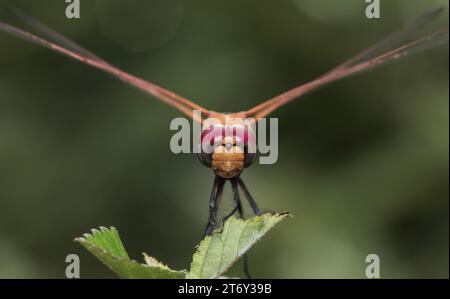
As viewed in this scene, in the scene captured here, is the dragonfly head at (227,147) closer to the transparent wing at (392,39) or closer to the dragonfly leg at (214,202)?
the dragonfly leg at (214,202)

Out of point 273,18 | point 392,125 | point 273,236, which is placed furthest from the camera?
point 273,18

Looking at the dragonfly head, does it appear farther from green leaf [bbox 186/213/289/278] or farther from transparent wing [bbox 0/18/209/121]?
green leaf [bbox 186/213/289/278]

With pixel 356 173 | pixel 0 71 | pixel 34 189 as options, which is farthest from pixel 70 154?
pixel 356 173

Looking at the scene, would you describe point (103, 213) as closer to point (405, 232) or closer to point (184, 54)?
point (184, 54)

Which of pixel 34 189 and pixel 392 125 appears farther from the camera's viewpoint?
pixel 34 189

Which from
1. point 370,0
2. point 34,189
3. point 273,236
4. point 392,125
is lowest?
point 273,236

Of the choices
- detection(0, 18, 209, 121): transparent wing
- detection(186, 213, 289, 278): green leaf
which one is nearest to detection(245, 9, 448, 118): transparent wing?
detection(0, 18, 209, 121): transparent wing

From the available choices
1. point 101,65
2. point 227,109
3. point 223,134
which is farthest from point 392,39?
point 227,109

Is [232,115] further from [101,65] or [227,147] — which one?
[101,65]
